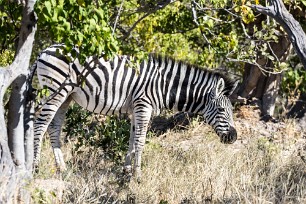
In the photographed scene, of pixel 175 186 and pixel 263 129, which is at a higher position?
pixel 263 129

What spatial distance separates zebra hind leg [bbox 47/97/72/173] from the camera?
1020 cm

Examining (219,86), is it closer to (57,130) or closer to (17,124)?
(57,130)

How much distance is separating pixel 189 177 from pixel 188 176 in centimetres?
9

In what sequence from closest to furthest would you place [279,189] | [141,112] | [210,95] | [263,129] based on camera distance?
[279,189] → [141,112] → [210,95] → [263,129]

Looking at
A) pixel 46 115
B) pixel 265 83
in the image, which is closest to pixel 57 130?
pixel 46 115

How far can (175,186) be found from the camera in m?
8.05

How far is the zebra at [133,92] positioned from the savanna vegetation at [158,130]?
0.30m

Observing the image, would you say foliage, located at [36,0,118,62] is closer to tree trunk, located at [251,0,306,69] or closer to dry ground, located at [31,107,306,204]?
dry ground, located at [31,107,306,204]

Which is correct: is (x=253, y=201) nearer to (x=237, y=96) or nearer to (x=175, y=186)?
(x=175, y=186)

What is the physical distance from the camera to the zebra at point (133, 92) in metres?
10.0

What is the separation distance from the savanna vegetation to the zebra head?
26cm

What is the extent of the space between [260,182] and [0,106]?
332 cm

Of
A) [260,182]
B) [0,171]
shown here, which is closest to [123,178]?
[260,182]

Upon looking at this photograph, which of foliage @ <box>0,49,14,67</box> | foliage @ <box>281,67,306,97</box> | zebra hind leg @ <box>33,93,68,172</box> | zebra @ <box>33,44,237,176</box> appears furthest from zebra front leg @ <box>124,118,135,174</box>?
foliage @ <box>281,67,306,97</box>
